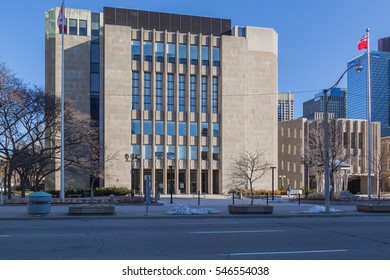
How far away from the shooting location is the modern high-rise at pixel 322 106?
59.4 metres

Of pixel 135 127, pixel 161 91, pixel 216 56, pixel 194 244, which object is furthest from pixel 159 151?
pixel 194 244

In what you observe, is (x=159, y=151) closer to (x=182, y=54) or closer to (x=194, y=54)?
(x=182, y=54)

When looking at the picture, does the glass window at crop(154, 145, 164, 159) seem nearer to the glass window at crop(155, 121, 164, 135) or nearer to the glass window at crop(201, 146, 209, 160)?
the glass window at crop(155, 121, 164, 135)

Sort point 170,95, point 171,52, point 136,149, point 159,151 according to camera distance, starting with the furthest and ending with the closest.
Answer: point 171,52
point 170,95
point 159,151
point 136,149

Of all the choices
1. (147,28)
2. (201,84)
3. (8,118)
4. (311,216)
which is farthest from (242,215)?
(147,28)

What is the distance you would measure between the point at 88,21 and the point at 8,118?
30.7 m

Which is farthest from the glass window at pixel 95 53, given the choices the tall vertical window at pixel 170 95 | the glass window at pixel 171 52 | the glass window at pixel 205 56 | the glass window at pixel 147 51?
the glass window at pixel 205 56

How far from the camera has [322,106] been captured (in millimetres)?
62906

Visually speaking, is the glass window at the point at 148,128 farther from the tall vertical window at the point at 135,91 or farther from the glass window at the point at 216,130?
the glass window at the point at 216,130

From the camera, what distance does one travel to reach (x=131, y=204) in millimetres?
32031

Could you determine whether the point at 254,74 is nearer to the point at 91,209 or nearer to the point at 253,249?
the point at 91,209

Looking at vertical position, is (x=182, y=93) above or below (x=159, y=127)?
above

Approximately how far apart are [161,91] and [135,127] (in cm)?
610

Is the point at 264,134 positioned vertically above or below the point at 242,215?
above
